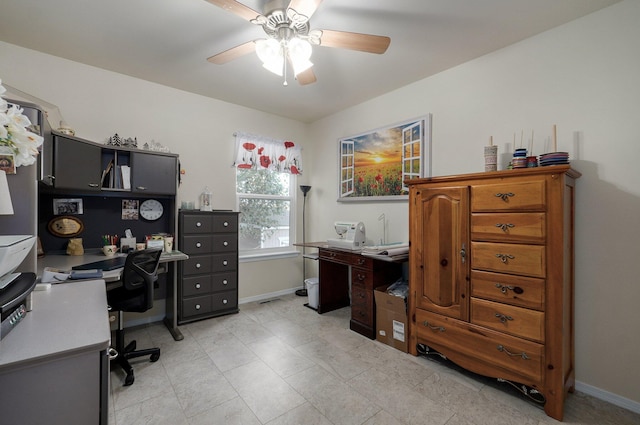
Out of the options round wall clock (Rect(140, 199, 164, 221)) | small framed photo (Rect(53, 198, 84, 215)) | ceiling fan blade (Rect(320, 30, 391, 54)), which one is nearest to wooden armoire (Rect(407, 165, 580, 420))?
ceiling fan blade (Rect(320, 30, 391, 54))

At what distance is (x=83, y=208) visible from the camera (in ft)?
8.97

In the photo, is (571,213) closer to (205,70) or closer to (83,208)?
(205,70)

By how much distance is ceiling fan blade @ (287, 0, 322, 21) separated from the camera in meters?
1.52

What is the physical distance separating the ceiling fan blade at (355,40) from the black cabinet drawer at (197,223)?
218 cm

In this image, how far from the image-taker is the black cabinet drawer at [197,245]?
3021 millimetres

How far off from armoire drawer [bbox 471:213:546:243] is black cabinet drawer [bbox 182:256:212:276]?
105 inches

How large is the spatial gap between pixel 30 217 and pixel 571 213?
313cm

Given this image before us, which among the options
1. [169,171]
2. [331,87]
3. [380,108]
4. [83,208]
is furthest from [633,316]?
[83,208]

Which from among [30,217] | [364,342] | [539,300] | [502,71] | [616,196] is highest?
[502,71]

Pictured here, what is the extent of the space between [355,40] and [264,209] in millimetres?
2676

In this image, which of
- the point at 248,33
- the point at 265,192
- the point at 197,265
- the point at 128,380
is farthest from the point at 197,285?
the point at 248,33

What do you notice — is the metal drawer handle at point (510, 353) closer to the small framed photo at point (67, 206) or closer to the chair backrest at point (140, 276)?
the chair backrest at point (140, 276)

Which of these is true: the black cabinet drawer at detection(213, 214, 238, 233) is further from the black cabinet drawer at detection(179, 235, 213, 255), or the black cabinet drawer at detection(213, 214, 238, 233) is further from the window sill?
the window sill

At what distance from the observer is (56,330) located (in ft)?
2.97
